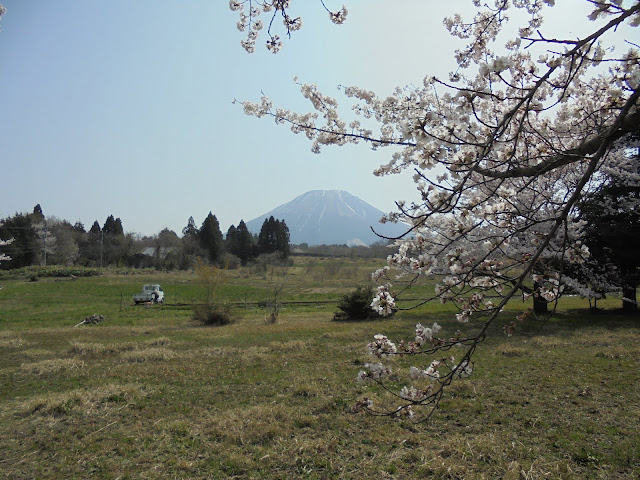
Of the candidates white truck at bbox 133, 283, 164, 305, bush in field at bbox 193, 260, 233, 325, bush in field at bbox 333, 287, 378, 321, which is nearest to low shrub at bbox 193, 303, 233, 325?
bush in field at bbox 193, 260, 233, 325

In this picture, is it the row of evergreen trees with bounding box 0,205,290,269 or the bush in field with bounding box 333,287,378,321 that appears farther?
the row of evergreen trees with bounding box 0,205,290,269

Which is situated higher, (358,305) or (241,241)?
(241,241)

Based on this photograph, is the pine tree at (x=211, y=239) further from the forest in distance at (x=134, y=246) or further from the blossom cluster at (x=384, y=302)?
the blossom cluster at (x=384, y=302)

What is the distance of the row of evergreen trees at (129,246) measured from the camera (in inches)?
2046

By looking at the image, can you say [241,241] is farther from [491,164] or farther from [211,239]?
[491,164]

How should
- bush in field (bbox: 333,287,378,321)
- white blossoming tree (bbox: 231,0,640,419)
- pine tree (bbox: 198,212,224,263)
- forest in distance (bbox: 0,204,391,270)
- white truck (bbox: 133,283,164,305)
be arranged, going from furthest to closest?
pine tree (bbox: 198,212,224,263) → forest in distance (bbox: 0,204,391,270) → white truck (bbox: 133,283,164,305) → bush in field (bbox: 333,287,378,321) → white blossoming tree (bbox: 231,0,640,419)

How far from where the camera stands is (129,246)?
2468 inches

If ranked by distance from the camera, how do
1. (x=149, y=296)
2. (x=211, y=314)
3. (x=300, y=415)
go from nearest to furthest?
(x=300, y=415) → (x=211, y=314) → (x=149, y=296)

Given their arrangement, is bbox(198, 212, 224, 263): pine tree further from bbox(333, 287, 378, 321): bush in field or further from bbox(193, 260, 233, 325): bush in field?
bbox(333, 287, 378, 321): bush in field

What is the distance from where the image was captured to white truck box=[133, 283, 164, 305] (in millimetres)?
27453

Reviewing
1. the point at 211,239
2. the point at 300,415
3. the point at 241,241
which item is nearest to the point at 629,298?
the point at 300,415

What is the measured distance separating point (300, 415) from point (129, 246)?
64121 millimetres

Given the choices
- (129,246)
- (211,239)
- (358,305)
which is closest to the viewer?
(358,305)

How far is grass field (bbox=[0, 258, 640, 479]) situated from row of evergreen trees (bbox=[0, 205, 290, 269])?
155ft
